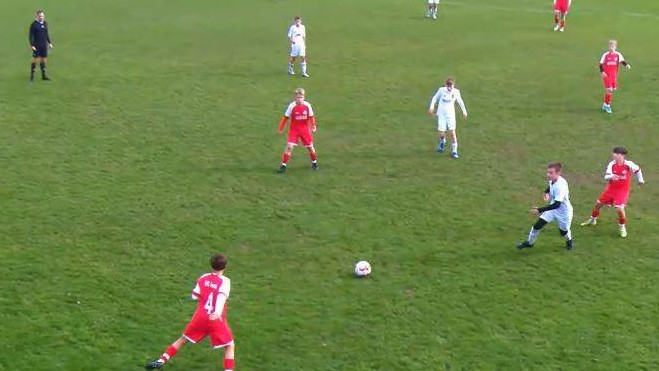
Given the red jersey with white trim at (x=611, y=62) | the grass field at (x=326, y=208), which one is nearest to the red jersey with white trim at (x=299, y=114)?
the grass field at (x=326, y=208)

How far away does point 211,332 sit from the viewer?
1259 centimetres

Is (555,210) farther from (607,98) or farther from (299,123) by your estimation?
(607,98)

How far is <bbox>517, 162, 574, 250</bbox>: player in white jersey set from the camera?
16828mm

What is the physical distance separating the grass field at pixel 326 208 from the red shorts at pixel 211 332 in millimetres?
869

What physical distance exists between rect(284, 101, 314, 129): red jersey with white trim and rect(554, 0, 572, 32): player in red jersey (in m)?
23.5

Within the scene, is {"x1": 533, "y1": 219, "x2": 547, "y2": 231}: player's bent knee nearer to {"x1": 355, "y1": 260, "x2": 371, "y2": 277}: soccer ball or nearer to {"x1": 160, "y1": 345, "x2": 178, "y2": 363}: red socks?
{"x1": 355, "y1": 260, "x2": 371, "y2": 277}: soccer ball

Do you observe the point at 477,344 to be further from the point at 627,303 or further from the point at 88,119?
the point at 88,119

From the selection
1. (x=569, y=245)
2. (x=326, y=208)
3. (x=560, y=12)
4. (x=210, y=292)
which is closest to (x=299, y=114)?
(x=326, y=208)

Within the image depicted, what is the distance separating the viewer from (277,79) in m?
31.7

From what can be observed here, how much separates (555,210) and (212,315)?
29.0 feet

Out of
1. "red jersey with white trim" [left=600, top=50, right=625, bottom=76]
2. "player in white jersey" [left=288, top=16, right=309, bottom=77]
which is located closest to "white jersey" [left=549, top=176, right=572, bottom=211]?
"red jersey with white trim" [left=600, top=50, right=625, bottom=76]

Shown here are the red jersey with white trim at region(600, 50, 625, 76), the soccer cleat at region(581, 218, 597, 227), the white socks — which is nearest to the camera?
the white socks

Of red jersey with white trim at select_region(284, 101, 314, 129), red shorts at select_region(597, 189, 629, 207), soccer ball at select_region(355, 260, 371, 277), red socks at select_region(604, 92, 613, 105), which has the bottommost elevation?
soccer ball at select_region(355, 260, 371, 277)

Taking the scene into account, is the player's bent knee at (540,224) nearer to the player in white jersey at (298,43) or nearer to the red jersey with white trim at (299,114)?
the red jersey with white trim at (299,114)
